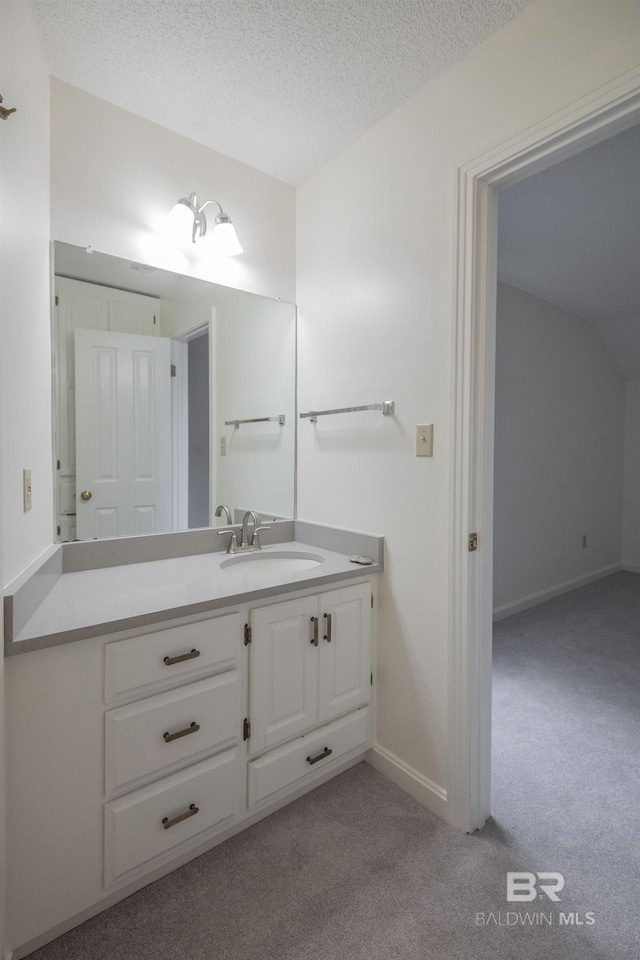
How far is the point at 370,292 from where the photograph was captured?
1.86 m

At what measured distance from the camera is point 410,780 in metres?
1.71

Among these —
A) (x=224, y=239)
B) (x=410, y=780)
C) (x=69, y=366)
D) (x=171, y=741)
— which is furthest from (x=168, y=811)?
(x=224, y=239)

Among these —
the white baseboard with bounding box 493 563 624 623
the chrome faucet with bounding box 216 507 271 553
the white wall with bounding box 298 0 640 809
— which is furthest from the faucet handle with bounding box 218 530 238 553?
the white baseboard with bounding box 493 563 624 623

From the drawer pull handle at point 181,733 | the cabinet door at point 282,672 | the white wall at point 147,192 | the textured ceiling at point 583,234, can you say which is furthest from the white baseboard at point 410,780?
the textured ceiling at point 583,234

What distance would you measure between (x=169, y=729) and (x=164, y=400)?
48.3 inches

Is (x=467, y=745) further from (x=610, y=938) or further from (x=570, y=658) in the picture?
(x=570, y=658)

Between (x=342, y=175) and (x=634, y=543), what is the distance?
4.78 metres

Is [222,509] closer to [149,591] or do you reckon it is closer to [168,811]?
[149,591]

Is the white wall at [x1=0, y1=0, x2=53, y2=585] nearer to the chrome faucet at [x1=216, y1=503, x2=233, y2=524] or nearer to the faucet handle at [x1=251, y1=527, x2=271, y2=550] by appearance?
the chrome faucet at [x1=216, y1=503, x2=233, y2=524]

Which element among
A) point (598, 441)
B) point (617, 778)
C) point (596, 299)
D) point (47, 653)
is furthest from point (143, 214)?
point (598, 441)

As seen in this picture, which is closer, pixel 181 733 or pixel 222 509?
pixel 181 733

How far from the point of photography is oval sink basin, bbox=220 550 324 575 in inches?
75.7

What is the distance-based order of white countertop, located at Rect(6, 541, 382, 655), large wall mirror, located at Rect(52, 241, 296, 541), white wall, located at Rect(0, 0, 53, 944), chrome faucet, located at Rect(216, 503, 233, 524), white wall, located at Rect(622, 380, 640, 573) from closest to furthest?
white wall, located at Rect(0, 0, 53, 944), white countertop, located at Rect(6, 541, 382, 655), large wall mirror, located at Rect(52, 241, 296, 541), chrome faucet, located at Rect(216, 503, 233, 524), white wall, located at Rect(622, 380, 640, 573)

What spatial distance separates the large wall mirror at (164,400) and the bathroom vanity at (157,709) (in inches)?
8.5
